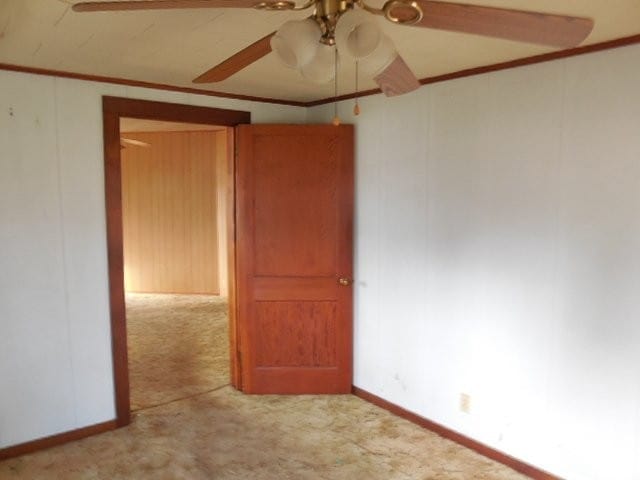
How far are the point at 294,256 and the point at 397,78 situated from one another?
205 centimetres

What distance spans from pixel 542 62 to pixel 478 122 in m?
0.43

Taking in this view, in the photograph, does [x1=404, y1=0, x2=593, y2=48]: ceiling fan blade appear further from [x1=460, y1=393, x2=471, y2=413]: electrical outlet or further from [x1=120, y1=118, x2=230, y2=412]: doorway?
[x1=120, y1=118, x2=230, y2=412]: doorway

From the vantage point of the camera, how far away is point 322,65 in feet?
4.79

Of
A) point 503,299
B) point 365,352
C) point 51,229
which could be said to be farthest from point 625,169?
point 51,229

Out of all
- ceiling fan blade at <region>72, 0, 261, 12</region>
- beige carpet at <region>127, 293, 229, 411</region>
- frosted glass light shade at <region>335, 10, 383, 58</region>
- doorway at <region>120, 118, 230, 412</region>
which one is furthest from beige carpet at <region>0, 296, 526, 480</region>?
doorway at <region>120, 118, 230, 412</region>

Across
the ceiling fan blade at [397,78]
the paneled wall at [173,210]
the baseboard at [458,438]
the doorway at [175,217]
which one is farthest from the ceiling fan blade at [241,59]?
the paneled wall at [173,210]

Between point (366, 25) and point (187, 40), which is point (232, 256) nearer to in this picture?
point (187, 40)

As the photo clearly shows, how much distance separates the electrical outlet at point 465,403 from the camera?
2.94 metres

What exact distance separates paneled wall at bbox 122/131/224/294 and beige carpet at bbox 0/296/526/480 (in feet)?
10.9

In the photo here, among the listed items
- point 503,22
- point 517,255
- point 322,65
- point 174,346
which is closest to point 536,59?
point 517,255

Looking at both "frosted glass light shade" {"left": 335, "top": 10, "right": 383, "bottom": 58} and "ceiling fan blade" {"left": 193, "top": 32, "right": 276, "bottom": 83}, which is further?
"ceiling fan blade" {"left": 193, "top": 32, "right": 276, "bottom": 83}

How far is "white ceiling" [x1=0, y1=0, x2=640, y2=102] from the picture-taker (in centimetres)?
186

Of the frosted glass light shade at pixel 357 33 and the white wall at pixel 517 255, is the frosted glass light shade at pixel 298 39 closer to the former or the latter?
the frosted glass light shade at pixel 357 33

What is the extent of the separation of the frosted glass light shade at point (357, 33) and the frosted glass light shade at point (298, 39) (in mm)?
85
